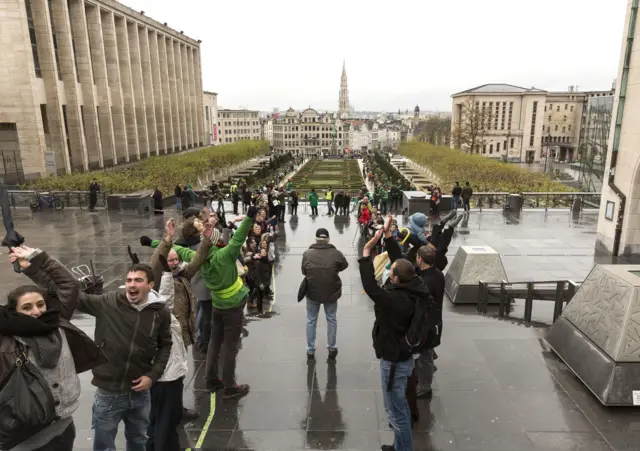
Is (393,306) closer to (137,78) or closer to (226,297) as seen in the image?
(226,297)

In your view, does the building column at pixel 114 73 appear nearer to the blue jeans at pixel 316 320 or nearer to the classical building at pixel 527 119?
the blue jeans at pixel 316 320

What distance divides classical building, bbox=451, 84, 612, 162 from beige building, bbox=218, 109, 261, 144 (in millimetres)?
91184

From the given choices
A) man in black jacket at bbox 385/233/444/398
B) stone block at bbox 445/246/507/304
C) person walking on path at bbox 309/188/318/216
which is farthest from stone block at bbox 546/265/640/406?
person walking on path at bbox 309/188/318/216

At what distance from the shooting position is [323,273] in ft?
19.6

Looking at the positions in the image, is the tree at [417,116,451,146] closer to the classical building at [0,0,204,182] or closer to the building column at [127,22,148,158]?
the classical building at [0,0,204,182]

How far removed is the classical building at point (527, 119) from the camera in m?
99.8

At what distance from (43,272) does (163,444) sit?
1845 millimetres

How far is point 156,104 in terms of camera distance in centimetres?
5309

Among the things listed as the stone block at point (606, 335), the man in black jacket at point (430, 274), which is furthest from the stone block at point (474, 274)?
the man in black jacket at point (430, 274)

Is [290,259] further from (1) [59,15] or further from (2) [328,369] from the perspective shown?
(1) [59,15]

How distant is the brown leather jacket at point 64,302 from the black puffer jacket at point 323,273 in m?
3.12

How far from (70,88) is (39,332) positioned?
3607 cm

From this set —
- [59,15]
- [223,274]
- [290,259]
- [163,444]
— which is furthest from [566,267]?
[59,15]

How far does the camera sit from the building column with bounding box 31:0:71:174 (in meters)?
28.8
